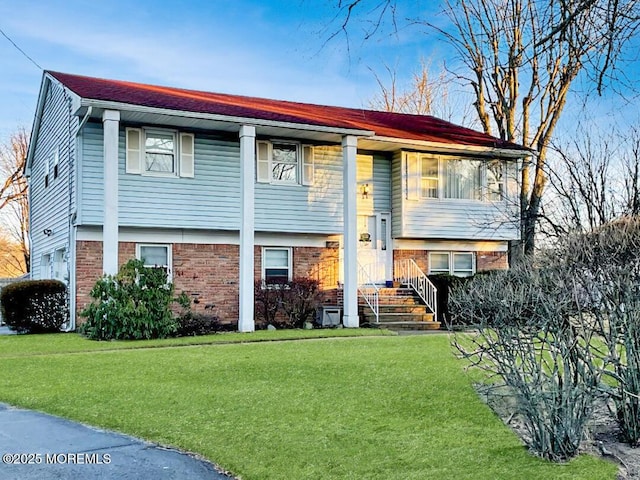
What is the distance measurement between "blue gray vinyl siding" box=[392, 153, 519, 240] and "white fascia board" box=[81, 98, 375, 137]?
9.47 feet

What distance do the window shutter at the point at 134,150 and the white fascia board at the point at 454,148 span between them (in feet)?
20.8

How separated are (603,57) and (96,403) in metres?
6.41

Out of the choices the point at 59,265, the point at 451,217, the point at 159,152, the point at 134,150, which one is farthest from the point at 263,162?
the point at 59,265

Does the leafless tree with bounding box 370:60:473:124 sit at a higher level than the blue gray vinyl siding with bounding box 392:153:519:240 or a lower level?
higher

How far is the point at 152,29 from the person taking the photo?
53.6 ft

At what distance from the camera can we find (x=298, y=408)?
7.65 meters

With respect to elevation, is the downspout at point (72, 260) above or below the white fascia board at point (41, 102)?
below

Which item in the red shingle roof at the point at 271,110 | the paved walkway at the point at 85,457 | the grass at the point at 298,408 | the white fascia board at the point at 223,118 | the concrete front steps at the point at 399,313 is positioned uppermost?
the red shingle roof at the point at 271,110

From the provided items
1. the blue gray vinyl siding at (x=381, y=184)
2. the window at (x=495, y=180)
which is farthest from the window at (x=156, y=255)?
the window at (x=495, y=180)

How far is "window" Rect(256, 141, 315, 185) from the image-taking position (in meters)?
19.5

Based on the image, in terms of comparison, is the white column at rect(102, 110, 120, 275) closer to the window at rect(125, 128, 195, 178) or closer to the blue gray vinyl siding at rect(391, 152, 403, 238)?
the window at rect(125, 128, 195, 178)

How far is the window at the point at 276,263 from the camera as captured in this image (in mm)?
19828

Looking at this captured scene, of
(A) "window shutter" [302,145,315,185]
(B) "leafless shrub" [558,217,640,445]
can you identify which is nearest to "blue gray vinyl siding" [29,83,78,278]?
(A) "window shutter" [302,145,315,185]

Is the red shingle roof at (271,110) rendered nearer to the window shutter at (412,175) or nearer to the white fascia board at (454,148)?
the white fascia board at (454,148)
